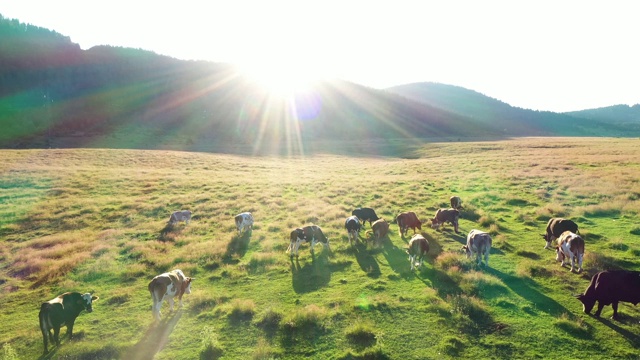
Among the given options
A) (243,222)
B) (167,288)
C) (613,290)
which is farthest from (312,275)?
(613,290)

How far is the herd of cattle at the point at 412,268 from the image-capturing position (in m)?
10.7

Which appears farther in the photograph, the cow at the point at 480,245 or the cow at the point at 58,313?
the cow at the point at 480,245

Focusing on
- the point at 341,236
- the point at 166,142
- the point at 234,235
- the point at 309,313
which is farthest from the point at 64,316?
the point at 166,142

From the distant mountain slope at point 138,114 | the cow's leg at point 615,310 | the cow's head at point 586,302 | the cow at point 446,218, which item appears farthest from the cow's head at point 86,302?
the distant mountain slope at point 138,114

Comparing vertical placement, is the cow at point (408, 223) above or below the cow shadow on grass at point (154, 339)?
above

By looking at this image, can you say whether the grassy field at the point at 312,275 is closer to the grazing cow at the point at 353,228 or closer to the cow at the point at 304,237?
the cow at the point at 304,237

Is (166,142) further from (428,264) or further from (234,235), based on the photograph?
(428,264)

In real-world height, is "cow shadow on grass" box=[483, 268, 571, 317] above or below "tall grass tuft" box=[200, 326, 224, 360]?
above

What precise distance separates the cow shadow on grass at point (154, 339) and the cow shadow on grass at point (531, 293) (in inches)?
474

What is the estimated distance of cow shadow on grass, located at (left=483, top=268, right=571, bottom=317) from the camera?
37.7 ft

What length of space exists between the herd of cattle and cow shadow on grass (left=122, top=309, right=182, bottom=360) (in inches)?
19.7

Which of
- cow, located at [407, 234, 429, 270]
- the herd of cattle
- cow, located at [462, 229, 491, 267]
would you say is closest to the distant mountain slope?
the herd of cattle

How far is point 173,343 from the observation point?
10695 mm

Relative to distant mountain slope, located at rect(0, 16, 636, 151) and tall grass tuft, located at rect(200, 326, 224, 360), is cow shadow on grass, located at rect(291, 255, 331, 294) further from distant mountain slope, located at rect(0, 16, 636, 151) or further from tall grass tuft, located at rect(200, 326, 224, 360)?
distant mountain slope, located at rect(0, 16, 636, 151)
